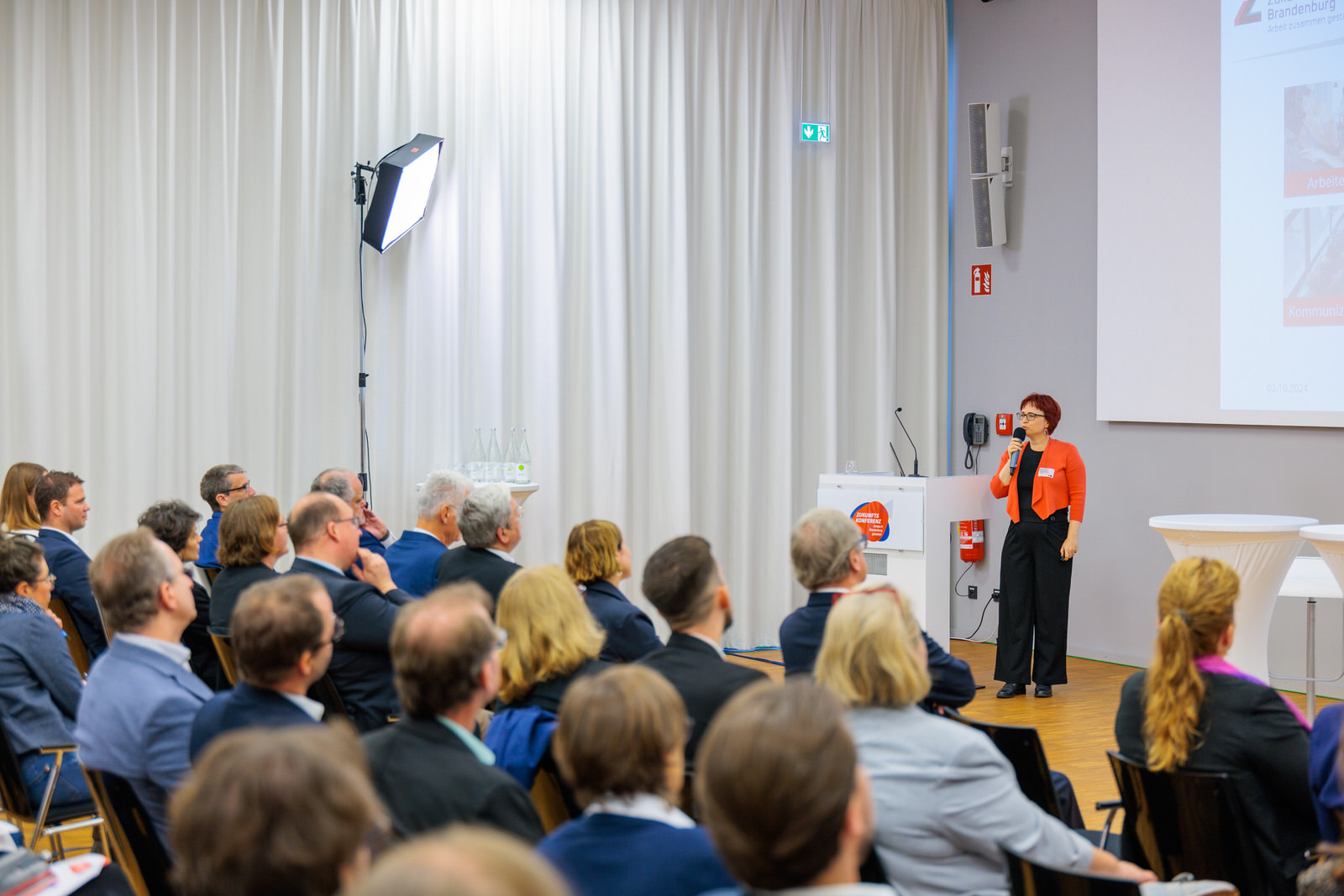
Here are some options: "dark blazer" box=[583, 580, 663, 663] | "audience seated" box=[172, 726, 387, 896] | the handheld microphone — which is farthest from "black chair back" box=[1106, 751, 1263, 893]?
the handheld microphone

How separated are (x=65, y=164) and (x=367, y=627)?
12.3 ft

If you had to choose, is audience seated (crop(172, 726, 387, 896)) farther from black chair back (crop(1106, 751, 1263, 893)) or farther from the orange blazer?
the orange blazer

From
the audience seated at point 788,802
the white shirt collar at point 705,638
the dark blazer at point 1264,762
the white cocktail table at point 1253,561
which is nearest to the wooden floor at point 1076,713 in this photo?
the white cocktail table at point 1253,561

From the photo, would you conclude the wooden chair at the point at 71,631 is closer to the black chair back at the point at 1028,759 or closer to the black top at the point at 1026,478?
the black chair back at the point at 1028,759

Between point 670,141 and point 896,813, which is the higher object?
point 670,141

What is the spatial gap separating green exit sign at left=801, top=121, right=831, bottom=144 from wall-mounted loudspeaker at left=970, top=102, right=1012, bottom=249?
943 millimetres

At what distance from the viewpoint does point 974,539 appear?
817 cm

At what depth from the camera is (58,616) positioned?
165 inches

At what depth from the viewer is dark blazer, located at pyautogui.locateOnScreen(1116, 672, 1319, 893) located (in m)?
2.50

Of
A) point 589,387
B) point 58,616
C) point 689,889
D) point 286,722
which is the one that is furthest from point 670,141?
point 689,889

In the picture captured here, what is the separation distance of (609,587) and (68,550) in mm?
2076

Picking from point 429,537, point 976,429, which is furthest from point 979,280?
point 429,537

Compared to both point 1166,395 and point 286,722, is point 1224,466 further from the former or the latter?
point 286,722

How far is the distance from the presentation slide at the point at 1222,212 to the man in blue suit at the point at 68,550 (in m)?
5.61
